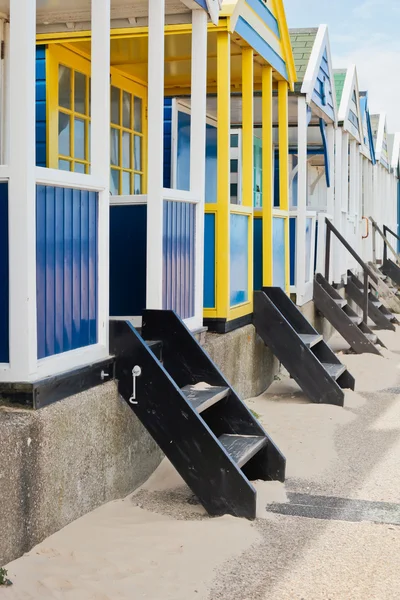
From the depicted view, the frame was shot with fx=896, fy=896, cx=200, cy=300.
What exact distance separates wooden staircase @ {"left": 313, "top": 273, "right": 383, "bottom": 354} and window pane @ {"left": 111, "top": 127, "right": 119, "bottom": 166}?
3.48 metres

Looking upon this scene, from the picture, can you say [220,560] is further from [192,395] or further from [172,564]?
[192,395]

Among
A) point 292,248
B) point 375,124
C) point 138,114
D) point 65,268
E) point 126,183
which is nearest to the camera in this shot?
point 65,268

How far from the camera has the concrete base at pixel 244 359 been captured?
23.1 feet

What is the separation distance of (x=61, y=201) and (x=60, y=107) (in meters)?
3.52

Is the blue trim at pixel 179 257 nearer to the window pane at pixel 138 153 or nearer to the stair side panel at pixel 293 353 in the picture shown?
the stair side panel at pixel 293 353

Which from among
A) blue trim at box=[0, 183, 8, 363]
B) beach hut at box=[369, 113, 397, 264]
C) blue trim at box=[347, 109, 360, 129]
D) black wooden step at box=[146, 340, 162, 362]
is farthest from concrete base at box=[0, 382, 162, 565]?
beach hut at box=[369, 113, 397, 264]

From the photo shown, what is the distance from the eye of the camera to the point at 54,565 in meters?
3.77

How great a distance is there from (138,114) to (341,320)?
355 centimetres

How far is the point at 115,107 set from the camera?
28.1ft

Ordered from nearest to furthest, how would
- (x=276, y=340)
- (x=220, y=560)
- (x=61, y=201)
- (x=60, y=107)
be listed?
1. (x=220, y=560)
2. (x=61, y=201)
3. (x=60, y=107)
4. (x=276, y=340)

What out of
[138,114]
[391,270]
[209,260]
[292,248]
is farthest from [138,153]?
[391,270]

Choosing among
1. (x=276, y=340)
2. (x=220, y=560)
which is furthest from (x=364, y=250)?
(x=220, y=560)

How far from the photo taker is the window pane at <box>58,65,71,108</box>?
759cm

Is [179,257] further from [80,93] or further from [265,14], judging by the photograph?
[265,14]
